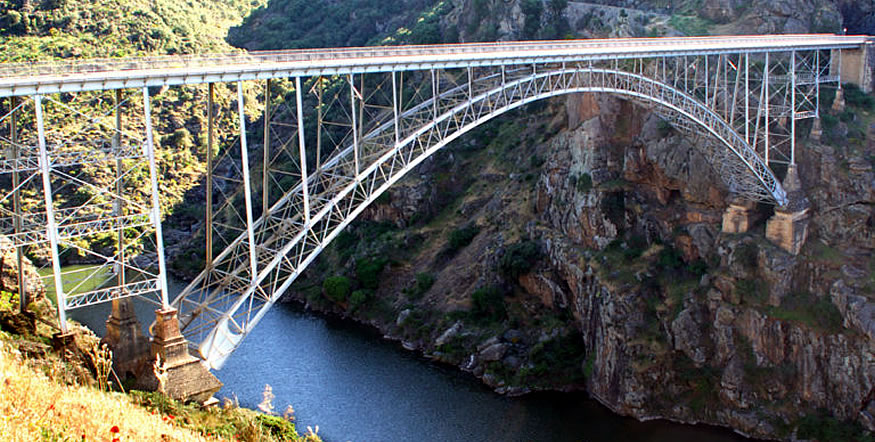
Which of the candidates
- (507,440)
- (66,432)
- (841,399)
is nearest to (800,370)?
(841,399)

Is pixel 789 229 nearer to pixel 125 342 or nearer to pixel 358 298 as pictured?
pixel 358 298

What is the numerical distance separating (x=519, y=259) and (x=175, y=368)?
23.0m

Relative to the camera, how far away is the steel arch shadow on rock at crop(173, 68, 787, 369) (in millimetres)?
22391

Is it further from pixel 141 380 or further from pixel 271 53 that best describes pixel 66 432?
pixel 271 53

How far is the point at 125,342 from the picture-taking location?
20391mm

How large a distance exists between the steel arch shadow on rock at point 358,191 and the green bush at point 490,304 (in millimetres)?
7131

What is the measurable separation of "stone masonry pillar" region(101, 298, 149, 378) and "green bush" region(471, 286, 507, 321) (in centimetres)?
2319

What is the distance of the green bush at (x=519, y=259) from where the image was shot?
1638 inches

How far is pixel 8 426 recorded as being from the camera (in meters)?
11.1

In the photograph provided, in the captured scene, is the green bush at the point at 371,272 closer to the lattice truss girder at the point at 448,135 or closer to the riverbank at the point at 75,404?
the lattice truss girder at the point at 448,135

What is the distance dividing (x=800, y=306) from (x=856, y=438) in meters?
5.08

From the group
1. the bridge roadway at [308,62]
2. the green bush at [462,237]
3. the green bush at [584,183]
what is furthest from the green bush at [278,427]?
the green bush at [462,237]

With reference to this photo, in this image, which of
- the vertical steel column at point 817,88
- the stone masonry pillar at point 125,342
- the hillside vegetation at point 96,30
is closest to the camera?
the stone masonry pillar at point 125,342

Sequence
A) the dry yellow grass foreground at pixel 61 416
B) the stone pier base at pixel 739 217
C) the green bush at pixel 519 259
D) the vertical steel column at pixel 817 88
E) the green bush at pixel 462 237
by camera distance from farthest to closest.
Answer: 1. the green bush at pixel 462 237
2. the green bush at pixel 519 259
3. the vertical steel column at pixel 817 88
4. the stone pier base at pixel 739 217
5. the dry yellow grass foreground at pixel 61 416
